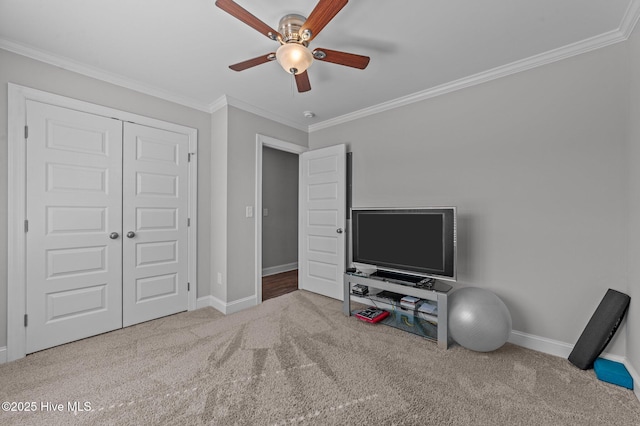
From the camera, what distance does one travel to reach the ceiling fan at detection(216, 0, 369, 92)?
143cm

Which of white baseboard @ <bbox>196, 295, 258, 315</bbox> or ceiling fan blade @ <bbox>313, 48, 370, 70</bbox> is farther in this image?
white baseboard @ <bbox>196, 295, 258, 315</bbox>

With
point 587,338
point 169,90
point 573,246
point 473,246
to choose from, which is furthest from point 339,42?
point 587,338

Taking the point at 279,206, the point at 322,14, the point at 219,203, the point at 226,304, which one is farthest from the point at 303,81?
the point at 279,206

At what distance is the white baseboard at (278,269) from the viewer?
5008 millimetres

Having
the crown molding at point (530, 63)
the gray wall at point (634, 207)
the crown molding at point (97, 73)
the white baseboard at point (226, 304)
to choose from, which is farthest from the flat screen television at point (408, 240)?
the crown molding at point (97, 73)

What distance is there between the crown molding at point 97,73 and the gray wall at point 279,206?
6.68 ft

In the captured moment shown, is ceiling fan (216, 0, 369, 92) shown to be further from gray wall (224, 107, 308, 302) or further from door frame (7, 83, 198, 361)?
door frame (7, 83, 198, 361)

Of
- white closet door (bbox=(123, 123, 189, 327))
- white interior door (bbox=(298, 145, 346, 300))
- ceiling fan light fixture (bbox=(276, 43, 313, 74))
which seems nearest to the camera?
ceiling fan light fixture (bbox=(276, 43, 313, 74))

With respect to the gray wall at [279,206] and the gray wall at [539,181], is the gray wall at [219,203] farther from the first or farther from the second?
the gray wall at [539,181]

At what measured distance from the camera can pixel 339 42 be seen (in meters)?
2.09

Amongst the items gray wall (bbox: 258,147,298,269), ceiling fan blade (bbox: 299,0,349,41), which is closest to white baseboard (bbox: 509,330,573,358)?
ceiling fan blade (bbox: 299,0,349,41)

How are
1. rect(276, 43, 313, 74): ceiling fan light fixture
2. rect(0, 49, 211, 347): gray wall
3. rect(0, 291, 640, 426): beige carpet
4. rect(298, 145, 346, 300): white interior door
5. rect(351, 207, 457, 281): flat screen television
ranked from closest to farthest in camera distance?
rect(0, 291, 640, 426): beige carpet, rect(276, 43, 313, 74): ceiling fan light fixture, rect(0, 49, 211, 347): gray wall, rect(351, 207, 457, 281): flat screen television, rect(298, 145, 346, 300): white interior door

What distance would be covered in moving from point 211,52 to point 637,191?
10.6 feet

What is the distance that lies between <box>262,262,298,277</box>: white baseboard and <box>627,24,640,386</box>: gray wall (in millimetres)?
4430
